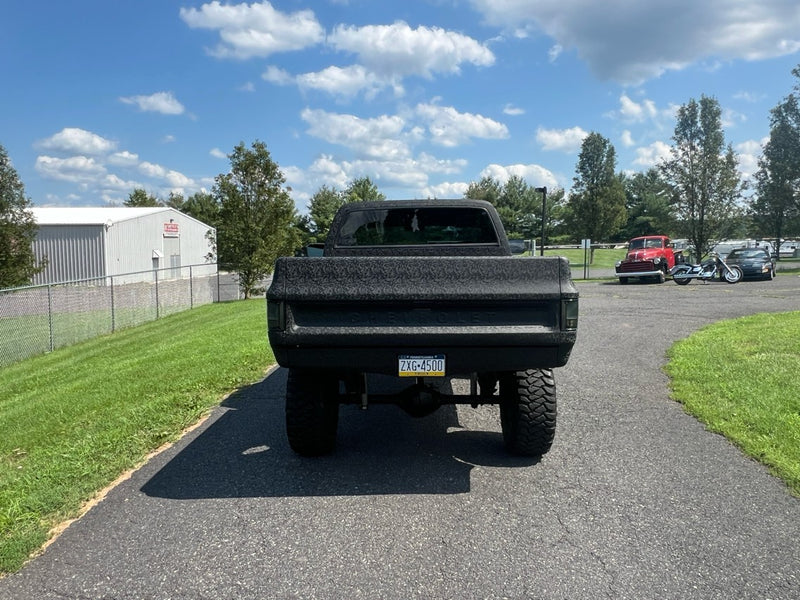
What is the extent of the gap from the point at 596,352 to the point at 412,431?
4.56 meters

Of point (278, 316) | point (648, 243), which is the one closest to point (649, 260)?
point (648, 243)

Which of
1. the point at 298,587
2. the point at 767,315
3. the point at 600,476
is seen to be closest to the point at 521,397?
the point at 600,476

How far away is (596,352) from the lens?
28.6 ft

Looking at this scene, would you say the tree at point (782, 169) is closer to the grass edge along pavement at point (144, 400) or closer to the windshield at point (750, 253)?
the windshield at point (750, 253)

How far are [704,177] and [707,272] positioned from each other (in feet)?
28.7

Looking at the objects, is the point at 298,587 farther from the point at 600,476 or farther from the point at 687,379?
the point at 687,379


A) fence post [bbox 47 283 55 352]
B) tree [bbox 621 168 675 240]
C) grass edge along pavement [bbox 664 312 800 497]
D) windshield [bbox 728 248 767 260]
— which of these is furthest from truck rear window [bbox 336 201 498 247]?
tree [bbox 621 168 675 240]

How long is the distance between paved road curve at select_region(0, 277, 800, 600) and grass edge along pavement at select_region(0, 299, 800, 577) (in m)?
0.23

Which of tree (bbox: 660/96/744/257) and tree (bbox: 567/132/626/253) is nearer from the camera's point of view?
tree (bbox: 660/96/744/257)

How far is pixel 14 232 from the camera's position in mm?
16812

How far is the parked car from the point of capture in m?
24.4

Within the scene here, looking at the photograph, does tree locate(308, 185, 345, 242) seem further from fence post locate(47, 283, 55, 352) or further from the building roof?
fence post locate(47, 283, 55, 352)

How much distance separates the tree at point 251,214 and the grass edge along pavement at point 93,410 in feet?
33.9

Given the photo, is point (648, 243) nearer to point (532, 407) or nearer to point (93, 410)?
point (532, 407)
